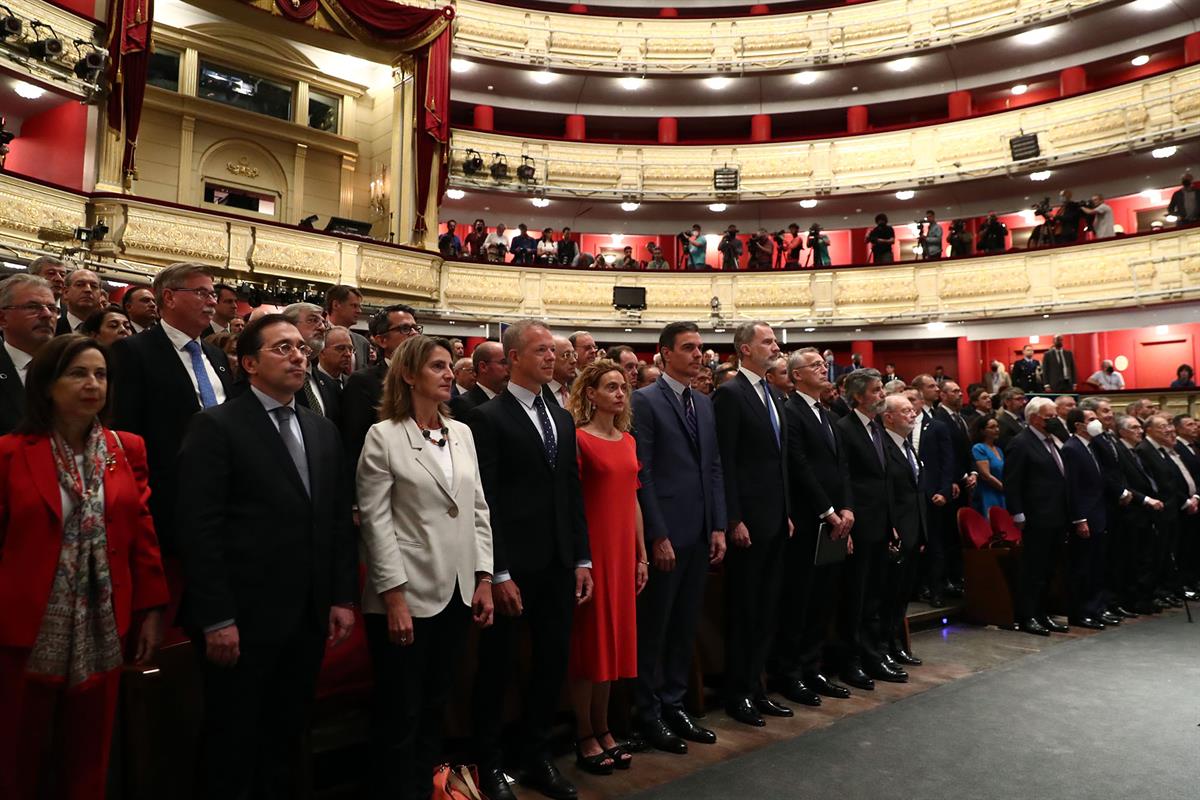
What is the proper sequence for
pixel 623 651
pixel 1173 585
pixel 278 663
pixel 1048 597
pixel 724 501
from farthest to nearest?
pixel 1173 585, pixel 1048 597, pixel 724 501, pixel 623 651, pixel 278 663

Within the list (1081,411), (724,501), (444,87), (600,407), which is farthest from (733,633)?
(444,87)

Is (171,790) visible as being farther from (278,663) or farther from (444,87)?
(444,87)

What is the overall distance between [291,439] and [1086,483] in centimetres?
528

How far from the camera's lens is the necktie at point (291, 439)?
6.48 feet

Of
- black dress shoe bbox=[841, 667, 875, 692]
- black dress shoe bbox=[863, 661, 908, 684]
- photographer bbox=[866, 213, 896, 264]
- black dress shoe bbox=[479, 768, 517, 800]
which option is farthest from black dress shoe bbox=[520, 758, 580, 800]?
photographer bbox=[866, 213, 896, 264]

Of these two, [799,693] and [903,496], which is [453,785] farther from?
[903,496]

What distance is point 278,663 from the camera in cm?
192

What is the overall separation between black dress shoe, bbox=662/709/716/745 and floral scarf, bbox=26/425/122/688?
6.52 ft

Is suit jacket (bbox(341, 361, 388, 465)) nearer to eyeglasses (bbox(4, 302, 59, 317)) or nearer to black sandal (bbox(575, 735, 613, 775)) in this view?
eyeglasses (bbox(4, 302, 59, 317))

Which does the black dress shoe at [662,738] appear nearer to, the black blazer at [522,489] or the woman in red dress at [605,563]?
the woman in red dress at [605,563]

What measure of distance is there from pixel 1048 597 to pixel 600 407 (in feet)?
14.4

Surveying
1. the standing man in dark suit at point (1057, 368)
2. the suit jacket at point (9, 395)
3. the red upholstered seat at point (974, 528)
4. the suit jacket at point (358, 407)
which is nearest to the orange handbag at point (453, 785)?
the suit jacket at point (358, 407)

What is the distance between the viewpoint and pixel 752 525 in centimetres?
333

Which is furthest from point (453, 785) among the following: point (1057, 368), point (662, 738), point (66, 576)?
point (1057, 368)
